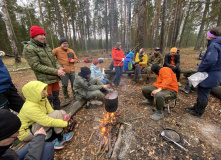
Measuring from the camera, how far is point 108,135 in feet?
7.90

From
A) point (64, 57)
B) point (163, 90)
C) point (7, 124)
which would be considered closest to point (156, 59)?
point (163, 90)

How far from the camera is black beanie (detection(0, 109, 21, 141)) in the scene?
0.99m

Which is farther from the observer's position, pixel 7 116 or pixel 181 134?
pixel 181 134

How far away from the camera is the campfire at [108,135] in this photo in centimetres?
209

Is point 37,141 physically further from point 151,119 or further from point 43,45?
point 151,119

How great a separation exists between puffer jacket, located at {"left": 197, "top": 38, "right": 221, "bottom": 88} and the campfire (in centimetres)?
257

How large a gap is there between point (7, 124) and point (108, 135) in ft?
6.32

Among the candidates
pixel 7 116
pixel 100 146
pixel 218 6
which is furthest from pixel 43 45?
pixel 218 6

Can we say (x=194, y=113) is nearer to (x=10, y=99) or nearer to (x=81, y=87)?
(x=81, y=87)

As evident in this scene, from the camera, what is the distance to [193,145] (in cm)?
217

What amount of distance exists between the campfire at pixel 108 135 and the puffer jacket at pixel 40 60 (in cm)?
188

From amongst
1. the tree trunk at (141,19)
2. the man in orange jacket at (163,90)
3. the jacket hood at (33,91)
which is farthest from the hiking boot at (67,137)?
the tree trunk at (141,19)

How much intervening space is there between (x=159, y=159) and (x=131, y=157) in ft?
1.78

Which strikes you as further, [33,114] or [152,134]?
[152,134]
